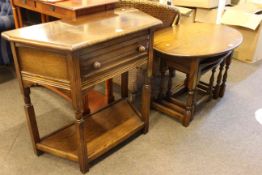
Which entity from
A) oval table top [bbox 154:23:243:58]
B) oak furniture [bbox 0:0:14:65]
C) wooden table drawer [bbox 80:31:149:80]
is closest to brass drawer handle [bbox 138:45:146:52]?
wooden table drawer [bbox 80:31:149:80]

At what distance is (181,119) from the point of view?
209 cm

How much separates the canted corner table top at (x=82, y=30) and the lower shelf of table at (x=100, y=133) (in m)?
0.72

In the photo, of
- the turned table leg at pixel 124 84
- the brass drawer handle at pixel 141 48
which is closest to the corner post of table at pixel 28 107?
the brass drawer handle at pixel 141 48

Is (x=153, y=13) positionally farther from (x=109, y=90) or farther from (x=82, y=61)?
(x=82, y=61)

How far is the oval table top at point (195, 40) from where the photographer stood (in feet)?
5.96

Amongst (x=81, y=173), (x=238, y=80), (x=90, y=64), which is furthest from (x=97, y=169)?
(x=238, y=80)

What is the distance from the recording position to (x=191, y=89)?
1.92 m

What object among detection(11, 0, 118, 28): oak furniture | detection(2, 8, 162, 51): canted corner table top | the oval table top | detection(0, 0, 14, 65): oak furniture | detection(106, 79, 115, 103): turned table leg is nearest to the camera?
detection(2, 8, 162, 51): canted corner table top

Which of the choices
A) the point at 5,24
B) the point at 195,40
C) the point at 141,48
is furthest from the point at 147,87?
the point at 5,24

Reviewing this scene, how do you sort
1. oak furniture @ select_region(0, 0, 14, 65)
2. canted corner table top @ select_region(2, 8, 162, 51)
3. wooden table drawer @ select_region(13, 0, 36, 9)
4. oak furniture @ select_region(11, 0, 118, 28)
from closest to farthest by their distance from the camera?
canted corner table top @ select_region(2, 8, 162, 51) → oak furniture @ select_region(11, 0, 118, 28) → wooden table drawer @ select_region(13, 0, 36, 9) → oak furniture @ select_region(0, 0, 14, 65)

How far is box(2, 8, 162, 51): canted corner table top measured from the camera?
1.26m

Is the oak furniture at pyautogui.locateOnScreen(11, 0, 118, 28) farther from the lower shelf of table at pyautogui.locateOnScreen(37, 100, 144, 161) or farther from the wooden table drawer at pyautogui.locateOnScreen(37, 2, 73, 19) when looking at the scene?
the lower shelf of table at pyautogui.locateOnScreen(37, 100, 144, 161)

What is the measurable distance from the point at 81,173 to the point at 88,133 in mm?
281

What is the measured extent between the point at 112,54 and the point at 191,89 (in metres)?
0.72
